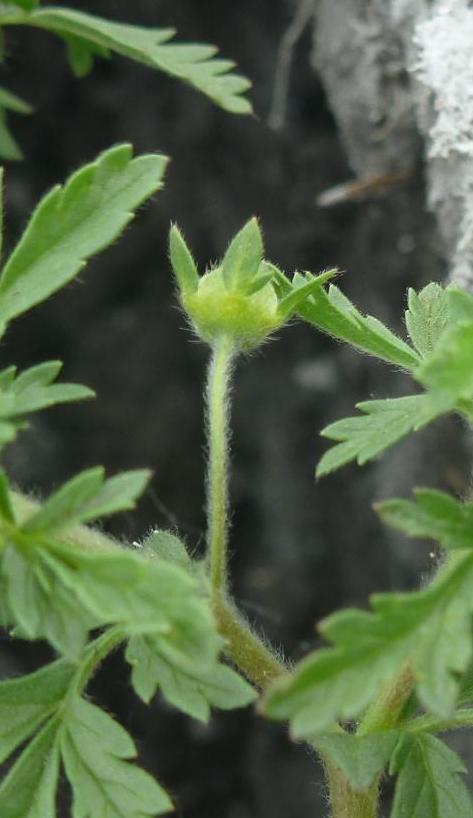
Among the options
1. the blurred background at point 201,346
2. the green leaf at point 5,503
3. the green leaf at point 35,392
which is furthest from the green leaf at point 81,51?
the green leaf at point 5,503

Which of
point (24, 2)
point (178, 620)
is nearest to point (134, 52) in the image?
point (24, 2)

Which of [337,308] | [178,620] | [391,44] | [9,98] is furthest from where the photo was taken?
[391,44]

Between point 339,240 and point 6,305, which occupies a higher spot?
point 6,305

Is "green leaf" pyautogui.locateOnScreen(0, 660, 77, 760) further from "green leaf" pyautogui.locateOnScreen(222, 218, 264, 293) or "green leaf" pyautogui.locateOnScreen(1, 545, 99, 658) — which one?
"green leaf" pyautogui.locateOnScreen(222, 218, 264, 293)

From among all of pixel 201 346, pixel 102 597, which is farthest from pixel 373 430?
pixel 201 346

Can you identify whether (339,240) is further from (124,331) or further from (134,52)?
(134,52)
